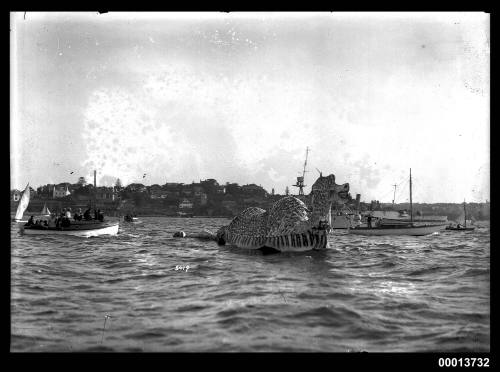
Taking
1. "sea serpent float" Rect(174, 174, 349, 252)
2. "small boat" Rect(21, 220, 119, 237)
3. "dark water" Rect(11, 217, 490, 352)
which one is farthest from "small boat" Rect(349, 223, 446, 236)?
"dark water" Rect(11, 217, 490, 352)

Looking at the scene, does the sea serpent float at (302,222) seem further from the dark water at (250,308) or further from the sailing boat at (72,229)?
the sailing boat at (72,229)

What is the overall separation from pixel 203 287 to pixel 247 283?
3.64ft

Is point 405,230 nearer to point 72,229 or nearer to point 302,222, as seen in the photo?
point 302,222

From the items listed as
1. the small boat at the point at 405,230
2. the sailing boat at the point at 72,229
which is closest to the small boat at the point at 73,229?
the sailing boat at the point at 72,229

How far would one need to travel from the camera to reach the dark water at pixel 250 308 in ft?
22.6

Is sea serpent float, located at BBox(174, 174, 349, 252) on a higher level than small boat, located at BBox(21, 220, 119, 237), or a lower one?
higher

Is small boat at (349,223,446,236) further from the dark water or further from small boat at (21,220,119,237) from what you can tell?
the dark water

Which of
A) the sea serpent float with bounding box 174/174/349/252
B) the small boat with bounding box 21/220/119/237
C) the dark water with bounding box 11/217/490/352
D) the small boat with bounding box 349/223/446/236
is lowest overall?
the small boat with bounding box 349/223/446/236

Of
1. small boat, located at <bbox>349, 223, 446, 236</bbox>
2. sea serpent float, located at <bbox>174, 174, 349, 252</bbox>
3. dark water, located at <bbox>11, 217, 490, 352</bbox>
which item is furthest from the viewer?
small boat, located at <bbox>349, 223, 446, 236</bbox>

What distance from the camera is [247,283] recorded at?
37.3 ft

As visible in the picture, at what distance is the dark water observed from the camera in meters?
6.88

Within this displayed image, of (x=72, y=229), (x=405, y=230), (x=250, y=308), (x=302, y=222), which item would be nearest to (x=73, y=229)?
(x=72, y=229)
